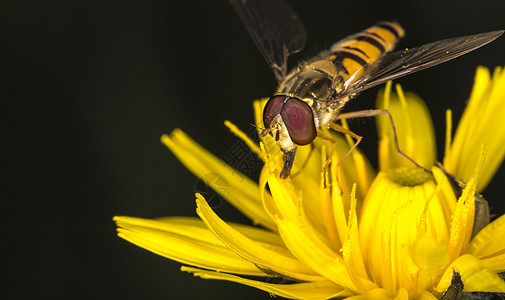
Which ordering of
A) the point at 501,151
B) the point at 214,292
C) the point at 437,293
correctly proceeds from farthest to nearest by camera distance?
the point at 214,292
the point at 501,151
the point at 437,293

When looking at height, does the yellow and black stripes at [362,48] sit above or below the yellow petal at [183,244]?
above

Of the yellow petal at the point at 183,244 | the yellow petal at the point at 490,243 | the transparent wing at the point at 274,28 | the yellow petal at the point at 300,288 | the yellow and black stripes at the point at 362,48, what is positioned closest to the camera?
the yellow petal at the point at 300,288

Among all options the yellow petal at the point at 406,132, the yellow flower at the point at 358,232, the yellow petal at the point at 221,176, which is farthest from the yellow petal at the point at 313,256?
the yellow petal at the point at 406,132

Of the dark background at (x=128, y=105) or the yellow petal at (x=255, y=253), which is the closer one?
the yellow petal at (x=255, y=253)

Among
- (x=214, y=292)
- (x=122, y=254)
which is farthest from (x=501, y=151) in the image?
(x=122, y=254)

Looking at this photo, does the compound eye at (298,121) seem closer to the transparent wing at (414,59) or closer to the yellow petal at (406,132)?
the transparent wing at (414,59)

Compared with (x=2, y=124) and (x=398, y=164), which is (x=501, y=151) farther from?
(x=2, y=124)

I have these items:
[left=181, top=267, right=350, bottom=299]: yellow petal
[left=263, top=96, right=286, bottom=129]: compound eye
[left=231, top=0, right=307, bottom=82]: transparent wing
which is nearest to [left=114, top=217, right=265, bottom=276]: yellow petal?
[left=181, top=267, right=350, bottom=299]: yellow petal

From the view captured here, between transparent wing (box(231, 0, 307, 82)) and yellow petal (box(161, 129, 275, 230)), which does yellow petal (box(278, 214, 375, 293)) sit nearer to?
yellow petal (box(161, 129, 275, 230))
